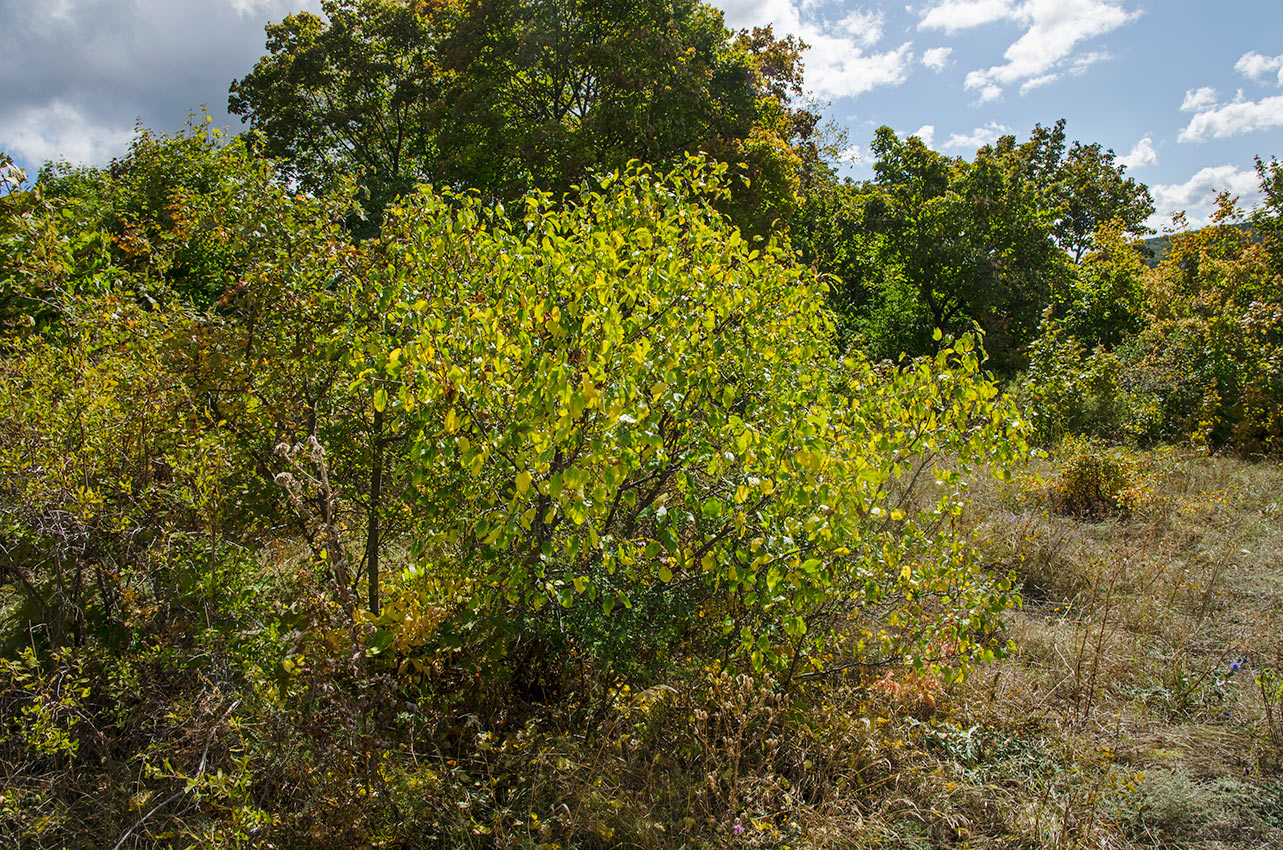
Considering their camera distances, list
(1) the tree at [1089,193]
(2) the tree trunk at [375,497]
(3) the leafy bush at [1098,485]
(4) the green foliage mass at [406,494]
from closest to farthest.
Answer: (4) the green foliage mass at [406,494]
(2) the tree trunk at [375,497]
(3) the leafy bush at [1098,485]
(1) the tree at [1089,193]

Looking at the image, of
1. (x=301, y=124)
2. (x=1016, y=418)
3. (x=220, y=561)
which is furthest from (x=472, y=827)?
(x=301, y=124)

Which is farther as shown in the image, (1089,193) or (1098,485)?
(1089,193)

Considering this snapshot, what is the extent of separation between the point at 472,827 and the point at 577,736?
1.74ft

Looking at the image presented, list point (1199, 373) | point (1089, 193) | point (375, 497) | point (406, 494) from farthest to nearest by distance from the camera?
point (1089, 193) < point (1199, 373) < point (375, 497) < point (406, 494)

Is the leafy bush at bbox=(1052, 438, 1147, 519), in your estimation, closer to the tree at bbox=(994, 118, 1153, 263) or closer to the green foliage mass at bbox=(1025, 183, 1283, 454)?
the green foliage mass at bbox=(1025, 183, 1283, 454)

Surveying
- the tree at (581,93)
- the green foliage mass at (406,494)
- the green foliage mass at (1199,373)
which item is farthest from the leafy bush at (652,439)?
the tree at (581,93)

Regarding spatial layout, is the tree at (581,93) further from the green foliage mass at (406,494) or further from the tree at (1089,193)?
the tree at (1089,193)

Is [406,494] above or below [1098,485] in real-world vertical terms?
above

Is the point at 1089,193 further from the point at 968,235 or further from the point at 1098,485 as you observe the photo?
the point at 1098,485

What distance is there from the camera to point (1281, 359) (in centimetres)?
939

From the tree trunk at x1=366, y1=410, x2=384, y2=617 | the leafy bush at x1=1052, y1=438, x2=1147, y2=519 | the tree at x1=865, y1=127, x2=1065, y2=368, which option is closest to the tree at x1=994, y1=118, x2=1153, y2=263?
the tree at x1=865, y1=127, x2=1065, y2=368

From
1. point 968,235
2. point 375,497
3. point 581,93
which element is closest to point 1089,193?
point 968,235

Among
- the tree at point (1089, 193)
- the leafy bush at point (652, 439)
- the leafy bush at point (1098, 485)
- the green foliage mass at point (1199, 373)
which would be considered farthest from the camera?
the tree at point (1089, 193)

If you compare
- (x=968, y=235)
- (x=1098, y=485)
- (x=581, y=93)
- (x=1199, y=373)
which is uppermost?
(x=581, y=93)
